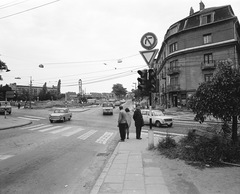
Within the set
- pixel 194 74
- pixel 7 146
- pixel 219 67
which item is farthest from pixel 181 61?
pixel 7 146

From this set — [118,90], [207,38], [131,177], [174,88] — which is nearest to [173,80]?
[174,88]

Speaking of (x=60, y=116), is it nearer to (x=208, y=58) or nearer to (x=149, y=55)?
(x=149, y=55)

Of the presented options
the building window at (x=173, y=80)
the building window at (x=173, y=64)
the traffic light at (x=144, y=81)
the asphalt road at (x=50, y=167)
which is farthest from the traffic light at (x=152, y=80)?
the building window at (x=173, y=80)

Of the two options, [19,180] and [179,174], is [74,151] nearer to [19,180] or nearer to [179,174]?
[19,180]

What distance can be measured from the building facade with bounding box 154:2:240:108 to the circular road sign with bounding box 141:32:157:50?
972 inches

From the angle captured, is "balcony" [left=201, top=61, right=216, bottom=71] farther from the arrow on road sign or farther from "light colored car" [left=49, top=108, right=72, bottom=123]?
the arrow on road sign

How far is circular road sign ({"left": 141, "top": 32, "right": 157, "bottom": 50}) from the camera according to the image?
300 inches

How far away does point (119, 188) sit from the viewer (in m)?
4.12

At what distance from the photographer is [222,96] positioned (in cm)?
603

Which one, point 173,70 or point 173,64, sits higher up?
point 173,64

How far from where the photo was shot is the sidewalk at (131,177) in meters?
4.04

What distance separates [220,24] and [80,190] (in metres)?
35.9

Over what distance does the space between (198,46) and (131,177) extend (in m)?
34.7

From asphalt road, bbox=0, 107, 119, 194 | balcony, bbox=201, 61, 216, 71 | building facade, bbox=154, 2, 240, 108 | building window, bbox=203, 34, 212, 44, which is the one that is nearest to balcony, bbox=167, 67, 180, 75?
building facade, bbox=154, 2, 240, 108
